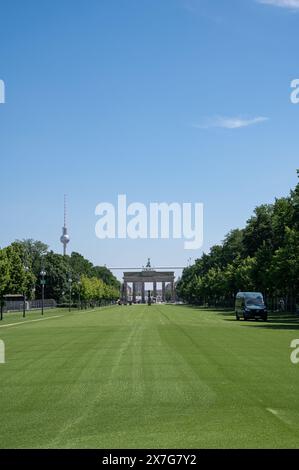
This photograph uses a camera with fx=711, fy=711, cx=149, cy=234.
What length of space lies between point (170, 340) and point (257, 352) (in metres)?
7.10

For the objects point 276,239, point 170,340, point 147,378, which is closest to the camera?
point 147,378

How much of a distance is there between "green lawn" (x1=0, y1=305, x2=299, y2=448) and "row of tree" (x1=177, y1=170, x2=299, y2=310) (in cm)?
3428

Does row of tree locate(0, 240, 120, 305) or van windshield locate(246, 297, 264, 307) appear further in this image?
row of tree locate(0, 240, 120, 305)

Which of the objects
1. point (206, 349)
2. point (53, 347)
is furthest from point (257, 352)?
point (53, 347)

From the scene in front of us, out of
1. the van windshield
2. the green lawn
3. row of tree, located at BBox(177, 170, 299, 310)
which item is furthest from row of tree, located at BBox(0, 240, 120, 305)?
the green lawn

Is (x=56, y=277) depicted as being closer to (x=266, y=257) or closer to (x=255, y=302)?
(x=266, y=257)

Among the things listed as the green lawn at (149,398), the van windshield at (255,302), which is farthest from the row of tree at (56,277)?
the green lawn at (149,398)

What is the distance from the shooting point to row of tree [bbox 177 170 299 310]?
64562 mm

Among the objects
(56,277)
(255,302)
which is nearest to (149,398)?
(255,302)

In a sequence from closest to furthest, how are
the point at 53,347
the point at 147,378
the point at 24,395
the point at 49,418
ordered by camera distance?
1. the point at 49,418
2. the point at 24,395
3. the point at 147,378
4. the point at 53,347

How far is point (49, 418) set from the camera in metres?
12.1

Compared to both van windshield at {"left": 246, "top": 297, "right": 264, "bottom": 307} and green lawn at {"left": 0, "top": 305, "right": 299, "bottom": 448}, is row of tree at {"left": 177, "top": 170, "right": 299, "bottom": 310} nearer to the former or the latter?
van windshield at {"left": 246, "top": 297, "right": 264, "bottom": 307}

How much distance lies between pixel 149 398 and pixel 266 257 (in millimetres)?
70943
